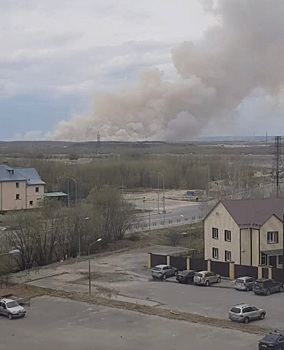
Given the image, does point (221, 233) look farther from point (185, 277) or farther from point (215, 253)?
point (185, 277)

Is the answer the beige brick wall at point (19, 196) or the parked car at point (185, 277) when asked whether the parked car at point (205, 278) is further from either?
the beige brick wall at point (19, 196)

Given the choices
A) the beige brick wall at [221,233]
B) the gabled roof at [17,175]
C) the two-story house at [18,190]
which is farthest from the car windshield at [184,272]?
the gabled roof at [17,175]

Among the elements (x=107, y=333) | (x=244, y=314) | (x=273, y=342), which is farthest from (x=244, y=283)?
(x=273, y=342)

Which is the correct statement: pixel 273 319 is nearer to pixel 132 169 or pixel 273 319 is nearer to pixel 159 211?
pixel 159 211

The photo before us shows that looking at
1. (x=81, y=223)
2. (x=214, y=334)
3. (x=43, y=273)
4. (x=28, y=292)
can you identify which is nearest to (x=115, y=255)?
(x=81, y=223)

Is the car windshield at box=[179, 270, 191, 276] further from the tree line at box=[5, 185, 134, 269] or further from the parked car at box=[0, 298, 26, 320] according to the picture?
the tree line at box=[5, 185, 134, 269]

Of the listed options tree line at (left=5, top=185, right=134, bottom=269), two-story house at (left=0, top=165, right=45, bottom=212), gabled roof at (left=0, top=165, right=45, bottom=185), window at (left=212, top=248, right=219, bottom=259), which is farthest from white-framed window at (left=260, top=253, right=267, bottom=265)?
gabled roof at (left=0, top=165, right=45, bottom=185)

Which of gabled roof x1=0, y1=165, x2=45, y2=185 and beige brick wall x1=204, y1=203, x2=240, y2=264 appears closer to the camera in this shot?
beige brick wall x1=204, y1=203, x2=240, y2=264
